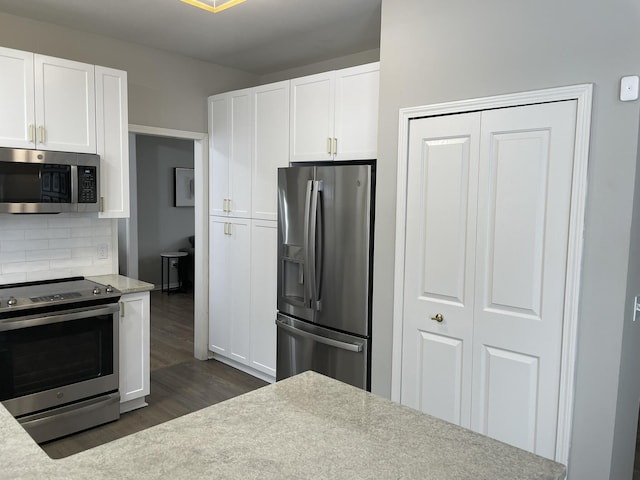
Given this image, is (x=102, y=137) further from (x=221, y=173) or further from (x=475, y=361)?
(x=475, y=361)

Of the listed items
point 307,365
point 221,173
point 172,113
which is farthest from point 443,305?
point 172,113

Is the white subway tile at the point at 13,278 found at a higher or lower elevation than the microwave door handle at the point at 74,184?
lower

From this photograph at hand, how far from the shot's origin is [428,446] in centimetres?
121

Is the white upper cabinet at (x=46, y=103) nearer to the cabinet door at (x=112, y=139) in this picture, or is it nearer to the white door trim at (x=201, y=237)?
the cabinet door at (x=112, y=139)

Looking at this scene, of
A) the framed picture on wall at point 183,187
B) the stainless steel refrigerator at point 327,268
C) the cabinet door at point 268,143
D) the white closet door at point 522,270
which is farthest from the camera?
the framed picture on wall at point 183,187

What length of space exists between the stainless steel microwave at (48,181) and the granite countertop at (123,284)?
21.6 inches

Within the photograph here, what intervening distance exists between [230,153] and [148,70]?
94cm

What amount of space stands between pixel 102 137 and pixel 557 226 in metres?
2.90

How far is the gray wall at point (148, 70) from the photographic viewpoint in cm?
333

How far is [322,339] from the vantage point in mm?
3209

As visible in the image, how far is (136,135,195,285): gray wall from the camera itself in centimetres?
738

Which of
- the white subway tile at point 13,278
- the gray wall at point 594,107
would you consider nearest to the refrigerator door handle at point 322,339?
the gray wall at point 594,107

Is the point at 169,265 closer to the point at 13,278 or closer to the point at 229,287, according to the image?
the point at 229,287

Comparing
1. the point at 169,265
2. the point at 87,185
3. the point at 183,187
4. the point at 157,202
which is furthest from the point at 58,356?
the point at 183,187
